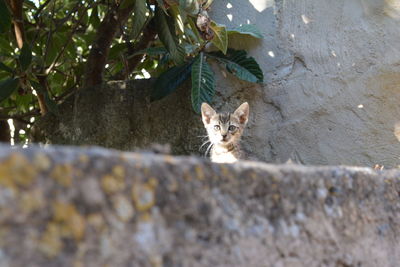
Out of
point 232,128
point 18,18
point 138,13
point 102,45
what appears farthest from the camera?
point 102,45

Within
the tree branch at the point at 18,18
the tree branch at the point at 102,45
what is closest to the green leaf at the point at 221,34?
the tree branch at the point at 102,45

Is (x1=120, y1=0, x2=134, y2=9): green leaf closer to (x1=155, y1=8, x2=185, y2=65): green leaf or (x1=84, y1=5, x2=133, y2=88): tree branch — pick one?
(x1=84, y1=5, x2=133, y2=88): tree branch

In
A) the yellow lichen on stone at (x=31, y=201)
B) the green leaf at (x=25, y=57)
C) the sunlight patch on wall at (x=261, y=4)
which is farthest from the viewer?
the sunlight patch on wall at (x=261, y=4)

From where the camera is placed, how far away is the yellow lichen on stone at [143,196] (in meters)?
0.94

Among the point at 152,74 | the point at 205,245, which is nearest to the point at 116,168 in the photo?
the point at 205,245

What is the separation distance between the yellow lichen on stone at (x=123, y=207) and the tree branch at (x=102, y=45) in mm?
3536

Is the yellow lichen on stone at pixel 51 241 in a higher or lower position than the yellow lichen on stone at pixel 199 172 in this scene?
lower

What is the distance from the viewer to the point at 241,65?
3883 millimetres

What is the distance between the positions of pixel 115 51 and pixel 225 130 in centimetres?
130

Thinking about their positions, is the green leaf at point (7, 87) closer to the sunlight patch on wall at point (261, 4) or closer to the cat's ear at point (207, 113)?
the cat's ear at point (207, 113)

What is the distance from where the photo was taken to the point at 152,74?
5.02m

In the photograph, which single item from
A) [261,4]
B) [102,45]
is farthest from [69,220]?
[102,45]

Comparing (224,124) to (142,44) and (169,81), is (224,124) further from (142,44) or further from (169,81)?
(142,44)

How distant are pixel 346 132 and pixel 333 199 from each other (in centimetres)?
235
